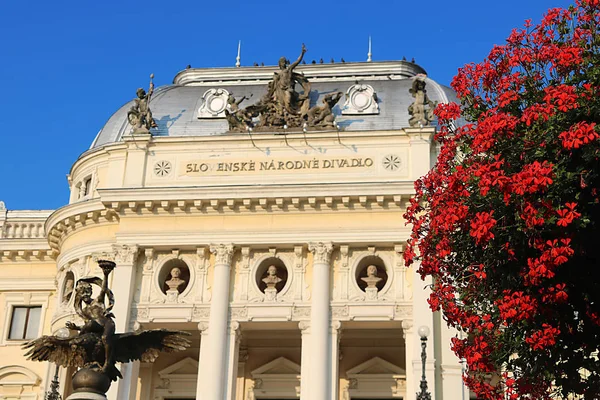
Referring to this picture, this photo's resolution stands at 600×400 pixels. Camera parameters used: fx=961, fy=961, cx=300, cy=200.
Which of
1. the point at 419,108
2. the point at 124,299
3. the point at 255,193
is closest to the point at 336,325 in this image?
the point at 255,193

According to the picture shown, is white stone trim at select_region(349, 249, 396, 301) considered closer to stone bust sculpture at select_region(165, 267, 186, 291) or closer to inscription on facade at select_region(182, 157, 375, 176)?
inscription on facade at select_region(182, 157, 375, 176)

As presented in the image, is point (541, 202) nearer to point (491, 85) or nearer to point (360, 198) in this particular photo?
point (491, 85)

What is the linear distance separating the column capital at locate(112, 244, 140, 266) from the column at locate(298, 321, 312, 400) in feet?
20.8

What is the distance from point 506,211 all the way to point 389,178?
60.7 feet

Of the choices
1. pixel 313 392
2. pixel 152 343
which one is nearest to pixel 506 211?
pixel 152 343

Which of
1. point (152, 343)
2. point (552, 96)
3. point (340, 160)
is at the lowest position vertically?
point (152, 343)

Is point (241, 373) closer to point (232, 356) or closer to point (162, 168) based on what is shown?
point (232, 356)

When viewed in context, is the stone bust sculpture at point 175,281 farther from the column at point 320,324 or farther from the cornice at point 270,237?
the column at point 320,324

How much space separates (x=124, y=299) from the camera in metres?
32.9

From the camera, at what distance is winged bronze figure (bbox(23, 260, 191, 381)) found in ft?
46.7

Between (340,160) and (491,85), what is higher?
(340,160)

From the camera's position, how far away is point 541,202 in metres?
14.5

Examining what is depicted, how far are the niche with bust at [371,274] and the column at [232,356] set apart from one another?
4.51m

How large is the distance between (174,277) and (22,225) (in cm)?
915
